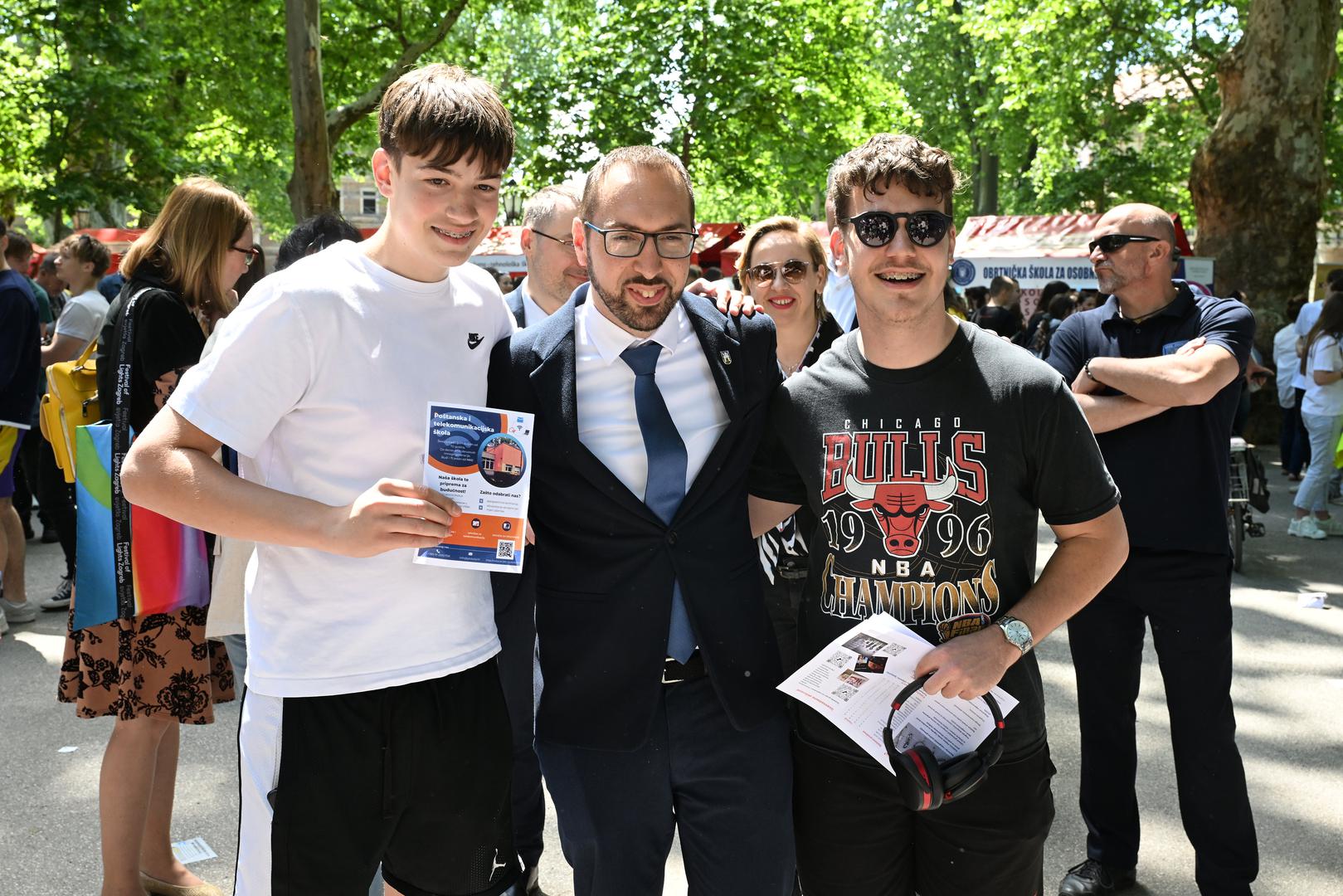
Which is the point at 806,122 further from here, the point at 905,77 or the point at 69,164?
the point at 905,77

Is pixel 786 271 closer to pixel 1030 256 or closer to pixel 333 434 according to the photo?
pixel 333 434

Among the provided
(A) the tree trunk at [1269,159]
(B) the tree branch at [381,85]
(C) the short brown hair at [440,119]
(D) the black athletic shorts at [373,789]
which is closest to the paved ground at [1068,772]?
(D) the black athletic shorts at [373,789]

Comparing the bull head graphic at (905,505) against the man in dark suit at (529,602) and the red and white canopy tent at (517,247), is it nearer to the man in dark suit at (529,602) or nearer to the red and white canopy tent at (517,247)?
the man in dark suit at (529,602)

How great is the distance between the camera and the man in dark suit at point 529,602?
2.57m

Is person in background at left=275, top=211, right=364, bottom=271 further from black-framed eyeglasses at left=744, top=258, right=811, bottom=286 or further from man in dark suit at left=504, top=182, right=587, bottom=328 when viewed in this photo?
black-framed eyeglasses at left=744, top=258, right=811, bottom=286

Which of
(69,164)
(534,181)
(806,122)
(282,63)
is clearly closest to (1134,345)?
(534,181)

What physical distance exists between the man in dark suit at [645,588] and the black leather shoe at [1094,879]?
67.6 inches

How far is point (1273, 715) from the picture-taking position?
5.46 metres

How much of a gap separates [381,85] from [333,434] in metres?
17.6

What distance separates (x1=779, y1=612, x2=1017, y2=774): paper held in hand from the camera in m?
2.27

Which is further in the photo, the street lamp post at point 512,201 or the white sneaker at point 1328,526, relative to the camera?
the street lamp post at point 512,201

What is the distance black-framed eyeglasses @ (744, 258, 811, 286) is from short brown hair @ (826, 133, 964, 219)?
5.32ft

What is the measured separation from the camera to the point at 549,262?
4.55m

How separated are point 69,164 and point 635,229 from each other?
67.0ft
